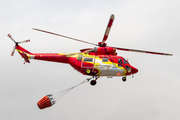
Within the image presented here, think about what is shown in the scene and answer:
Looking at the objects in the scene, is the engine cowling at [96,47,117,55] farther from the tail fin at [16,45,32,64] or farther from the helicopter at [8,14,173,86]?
the tail fin at [16,45,32,64]

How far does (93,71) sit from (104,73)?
5.34 feet

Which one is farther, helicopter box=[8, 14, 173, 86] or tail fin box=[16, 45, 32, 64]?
tail fin box=[16, 45, 32, 64]

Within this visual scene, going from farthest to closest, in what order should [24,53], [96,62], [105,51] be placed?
[24,53], [105,51], [96,62]

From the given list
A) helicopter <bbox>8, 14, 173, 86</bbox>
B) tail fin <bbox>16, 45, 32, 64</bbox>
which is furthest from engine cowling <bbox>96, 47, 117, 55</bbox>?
tail fin <bbox>16, 45, 32, 64</bbox>

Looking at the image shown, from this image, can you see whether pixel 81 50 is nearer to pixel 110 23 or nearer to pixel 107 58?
pixel 107 58

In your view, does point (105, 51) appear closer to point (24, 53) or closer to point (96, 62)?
point (96, 62)

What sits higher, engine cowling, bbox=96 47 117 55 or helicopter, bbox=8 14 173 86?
engine cowling, bbox=96 47 117 55

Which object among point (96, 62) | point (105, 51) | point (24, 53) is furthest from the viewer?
point (24, 53)

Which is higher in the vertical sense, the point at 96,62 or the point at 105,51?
the point at 105,51

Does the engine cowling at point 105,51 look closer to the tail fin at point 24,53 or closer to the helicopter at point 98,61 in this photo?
the helicopter at point 98,61

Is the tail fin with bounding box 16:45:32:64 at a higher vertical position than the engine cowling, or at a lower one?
lower

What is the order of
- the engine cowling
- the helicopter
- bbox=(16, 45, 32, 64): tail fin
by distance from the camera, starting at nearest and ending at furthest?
the helicopter, the engine cowling, bbox=(16, 45, 32, 64): tail fin

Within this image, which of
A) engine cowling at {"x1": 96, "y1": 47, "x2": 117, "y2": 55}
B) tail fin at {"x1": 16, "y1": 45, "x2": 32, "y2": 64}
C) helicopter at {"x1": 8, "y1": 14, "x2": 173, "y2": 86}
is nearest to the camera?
helicopter at {"x1": 8, "y1": 14, "x2": 173, "y2": 86}

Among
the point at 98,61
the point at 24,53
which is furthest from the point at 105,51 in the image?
the point at 24,53
